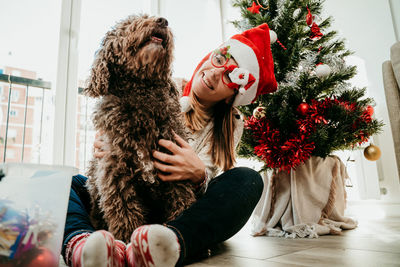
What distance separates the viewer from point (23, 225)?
56 cm

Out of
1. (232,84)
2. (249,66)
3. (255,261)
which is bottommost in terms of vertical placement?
(255,261)

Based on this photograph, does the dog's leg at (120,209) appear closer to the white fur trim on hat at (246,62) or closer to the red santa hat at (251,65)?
the red santa hat at (251,65)

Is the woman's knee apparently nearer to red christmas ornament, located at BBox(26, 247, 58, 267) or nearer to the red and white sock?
the red and white sock

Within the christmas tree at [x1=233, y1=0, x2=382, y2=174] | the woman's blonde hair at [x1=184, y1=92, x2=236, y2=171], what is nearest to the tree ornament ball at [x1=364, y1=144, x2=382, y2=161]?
the christmas tree at [x1=233, y1=0, x2=382, y2=174]

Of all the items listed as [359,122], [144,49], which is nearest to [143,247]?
[144,49]

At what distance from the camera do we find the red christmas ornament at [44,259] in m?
0.57

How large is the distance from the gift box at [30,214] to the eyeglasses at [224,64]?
0.88m

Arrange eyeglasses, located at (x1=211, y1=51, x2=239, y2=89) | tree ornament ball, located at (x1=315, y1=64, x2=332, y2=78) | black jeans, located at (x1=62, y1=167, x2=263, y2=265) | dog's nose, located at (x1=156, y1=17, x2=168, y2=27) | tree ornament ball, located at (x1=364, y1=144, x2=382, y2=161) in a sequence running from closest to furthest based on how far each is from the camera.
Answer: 1. black jeans, located at (x1=62, y1=167, x2=263, y2=265)
2. dog's nose, located at (x1=156, y1=17, x2=168, y2=27)
3. eyeglasses, located at (x1=211, y1=51, x2=239, y2=89)
4. tree ornament ball, located at (x1=315, y1=64, x2=332, y2=78)
5. tree ornament ball, located at (x1=364, y1=144, x2=382, y2=161)

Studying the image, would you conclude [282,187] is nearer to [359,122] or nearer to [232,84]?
[359,122]

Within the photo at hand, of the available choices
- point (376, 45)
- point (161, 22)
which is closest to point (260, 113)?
point (161, 22)

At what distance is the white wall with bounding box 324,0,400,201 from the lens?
244cm

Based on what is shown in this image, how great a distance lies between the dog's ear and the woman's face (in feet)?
1.57

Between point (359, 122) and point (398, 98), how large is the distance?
0.96 ft

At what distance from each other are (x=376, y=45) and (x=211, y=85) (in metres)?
2.09
